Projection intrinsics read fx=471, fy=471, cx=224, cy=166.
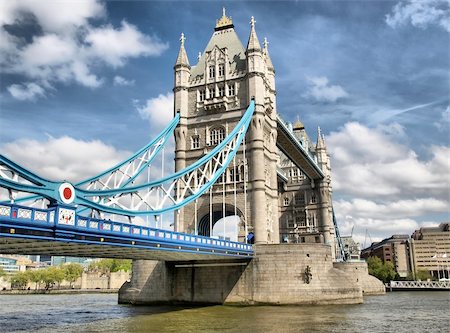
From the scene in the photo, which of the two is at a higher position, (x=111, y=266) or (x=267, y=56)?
(x=267, y=56)

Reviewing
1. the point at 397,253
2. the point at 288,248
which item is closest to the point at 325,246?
the point at 288,248

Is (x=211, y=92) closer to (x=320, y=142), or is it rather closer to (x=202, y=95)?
(x=202, y=95)

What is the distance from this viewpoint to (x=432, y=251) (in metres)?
149

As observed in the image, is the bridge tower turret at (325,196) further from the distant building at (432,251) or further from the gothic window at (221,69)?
the distant building at (432,251)

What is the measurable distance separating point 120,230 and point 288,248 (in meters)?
17.8

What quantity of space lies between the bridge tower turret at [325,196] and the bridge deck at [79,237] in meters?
48.1

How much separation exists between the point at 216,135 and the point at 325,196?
125ft

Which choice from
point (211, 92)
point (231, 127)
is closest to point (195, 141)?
point (231, 127)

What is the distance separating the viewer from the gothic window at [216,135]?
4747 cm

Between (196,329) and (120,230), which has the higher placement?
(120,230)

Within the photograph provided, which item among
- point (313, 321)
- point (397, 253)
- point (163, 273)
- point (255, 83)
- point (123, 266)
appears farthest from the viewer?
point (397, 253)

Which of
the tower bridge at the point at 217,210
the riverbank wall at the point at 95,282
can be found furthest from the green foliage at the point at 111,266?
the tower bridge at the point at 217,210

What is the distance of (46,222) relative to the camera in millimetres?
19969

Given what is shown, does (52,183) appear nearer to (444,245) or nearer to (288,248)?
(288,248)
